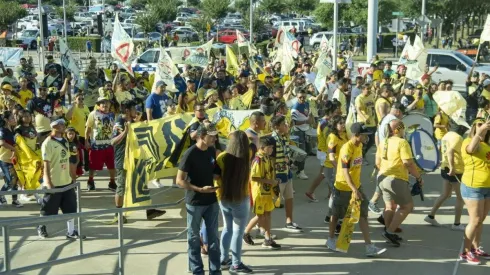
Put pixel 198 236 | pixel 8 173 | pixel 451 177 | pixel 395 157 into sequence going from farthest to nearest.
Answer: pixel 8 173, pixel 451 177, pixel 395 157, pixel 198 236

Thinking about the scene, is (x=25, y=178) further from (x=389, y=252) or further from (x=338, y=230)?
(x=389, y=252)

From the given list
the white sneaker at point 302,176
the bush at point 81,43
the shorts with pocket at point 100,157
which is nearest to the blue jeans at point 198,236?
the shorts with pocket at point 100,157

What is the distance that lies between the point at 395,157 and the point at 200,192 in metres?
2.72

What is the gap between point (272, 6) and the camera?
6347 cm

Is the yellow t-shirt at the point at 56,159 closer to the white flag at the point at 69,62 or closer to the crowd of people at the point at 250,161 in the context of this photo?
the crowd of people at the point at 250,161

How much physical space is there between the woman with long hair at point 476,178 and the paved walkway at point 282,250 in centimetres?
55

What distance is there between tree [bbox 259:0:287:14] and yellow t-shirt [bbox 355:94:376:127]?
5047 centimetres

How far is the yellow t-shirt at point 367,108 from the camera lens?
12.7m

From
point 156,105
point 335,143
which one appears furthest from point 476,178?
point 156,105

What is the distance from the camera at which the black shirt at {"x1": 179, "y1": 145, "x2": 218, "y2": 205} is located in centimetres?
691

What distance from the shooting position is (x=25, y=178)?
1006cm

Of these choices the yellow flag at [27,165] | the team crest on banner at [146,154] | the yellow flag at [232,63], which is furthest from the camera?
the yellow flag at [232,63]

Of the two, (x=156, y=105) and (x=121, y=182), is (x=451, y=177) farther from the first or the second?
(x=156, y=105)

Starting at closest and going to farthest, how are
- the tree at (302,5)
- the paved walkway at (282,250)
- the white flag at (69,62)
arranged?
the paved walkway at (282,250) < the white flag at (69,62) < the tree at (302,5)
